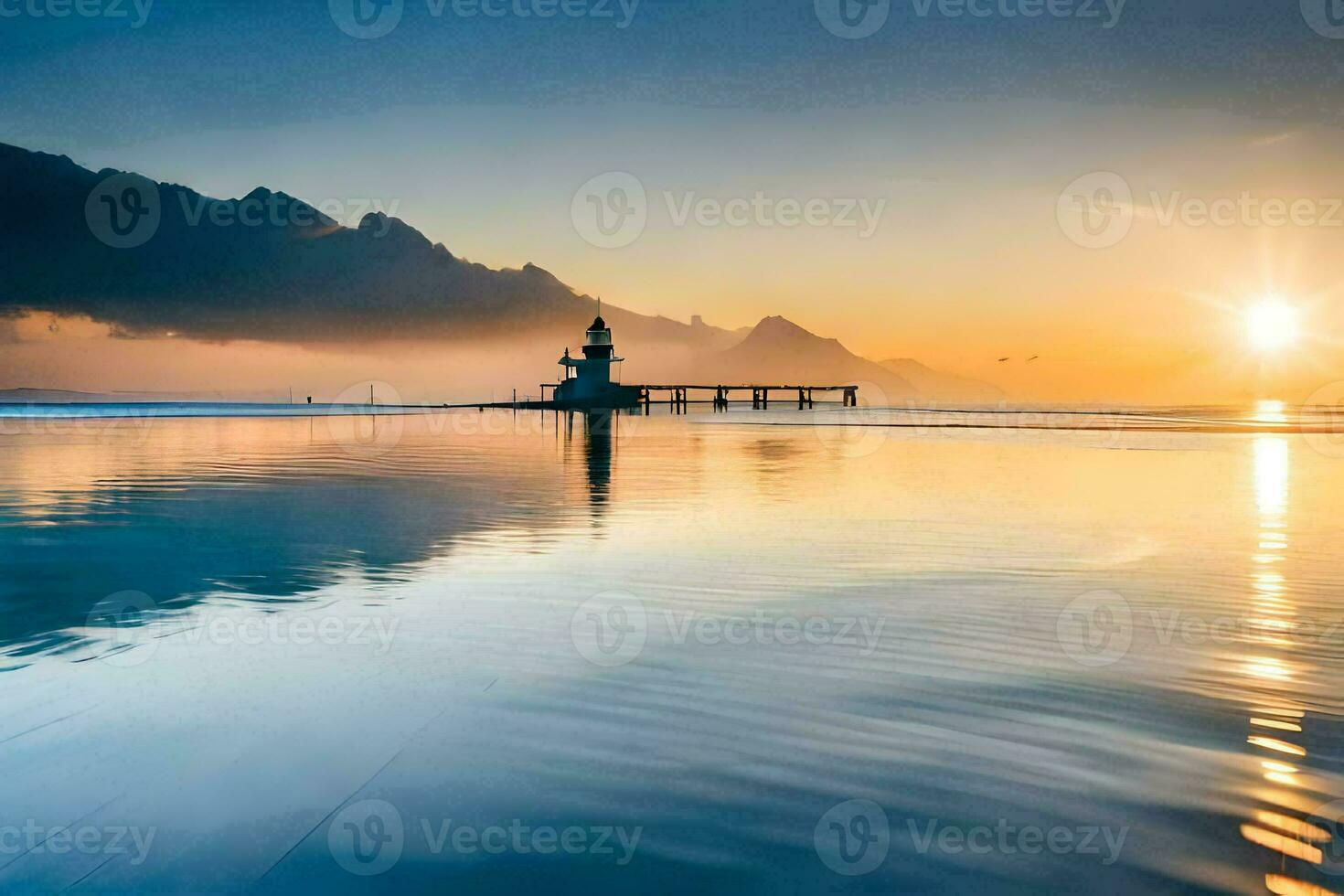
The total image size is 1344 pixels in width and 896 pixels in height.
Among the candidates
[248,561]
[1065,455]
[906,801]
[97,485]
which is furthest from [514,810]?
[1065,455]
